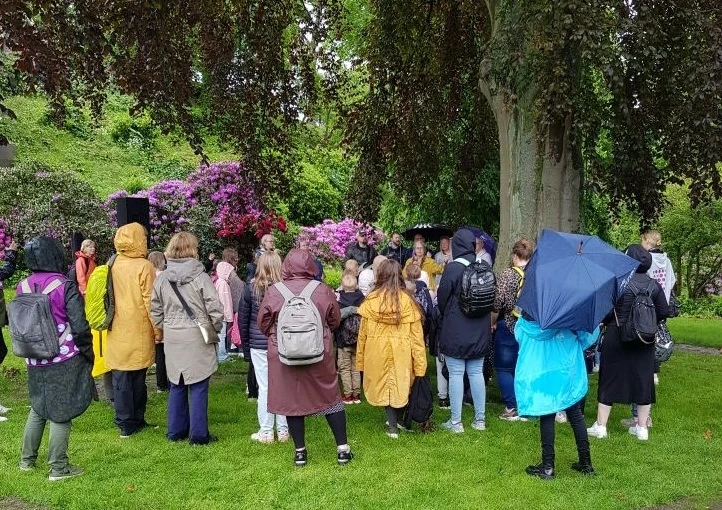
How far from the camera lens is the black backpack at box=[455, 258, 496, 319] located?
5.86m

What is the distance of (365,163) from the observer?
1044cm

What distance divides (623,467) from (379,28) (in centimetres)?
730

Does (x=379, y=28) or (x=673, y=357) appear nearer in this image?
(x=379, y=28)

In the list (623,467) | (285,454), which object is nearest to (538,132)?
(623,467)

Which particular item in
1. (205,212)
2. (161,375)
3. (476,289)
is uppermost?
(205,212)

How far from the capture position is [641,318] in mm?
5523

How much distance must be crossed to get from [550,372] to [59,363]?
3639mm

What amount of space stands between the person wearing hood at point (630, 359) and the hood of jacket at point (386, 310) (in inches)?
68.1

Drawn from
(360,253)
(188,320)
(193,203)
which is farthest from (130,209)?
(193,203)

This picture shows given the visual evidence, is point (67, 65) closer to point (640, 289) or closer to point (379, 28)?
Result: point (379, 28)

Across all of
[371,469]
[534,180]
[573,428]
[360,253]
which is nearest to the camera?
[573,428]

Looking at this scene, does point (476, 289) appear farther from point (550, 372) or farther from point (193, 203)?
point (193, 203)

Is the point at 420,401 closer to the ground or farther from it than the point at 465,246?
closer to the ground

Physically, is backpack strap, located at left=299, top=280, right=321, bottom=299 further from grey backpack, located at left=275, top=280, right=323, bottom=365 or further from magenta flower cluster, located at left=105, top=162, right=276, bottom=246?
magenta flower cluster, located at left=105, top=162, right=276, bottom=246
